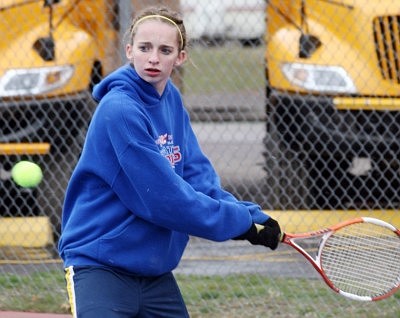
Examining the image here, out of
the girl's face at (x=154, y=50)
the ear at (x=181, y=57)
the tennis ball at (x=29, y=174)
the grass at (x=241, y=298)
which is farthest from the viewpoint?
the grass at (x=241, y=298)

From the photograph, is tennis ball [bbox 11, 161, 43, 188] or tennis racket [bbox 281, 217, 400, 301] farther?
tennis ball [bbox 11, 161, 43, 188]

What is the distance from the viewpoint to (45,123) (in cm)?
696

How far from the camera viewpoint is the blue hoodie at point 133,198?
3.47 metres

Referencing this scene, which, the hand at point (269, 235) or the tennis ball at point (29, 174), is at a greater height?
the hand at point (269, 235)

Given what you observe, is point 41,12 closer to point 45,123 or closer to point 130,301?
point 45,123

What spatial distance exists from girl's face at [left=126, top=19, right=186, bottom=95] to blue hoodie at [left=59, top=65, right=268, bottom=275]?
0.19 ft

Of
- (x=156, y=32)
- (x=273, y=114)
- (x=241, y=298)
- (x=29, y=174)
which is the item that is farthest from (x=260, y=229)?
(x=273, y=114)

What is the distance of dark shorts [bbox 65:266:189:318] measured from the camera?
3.49 metres

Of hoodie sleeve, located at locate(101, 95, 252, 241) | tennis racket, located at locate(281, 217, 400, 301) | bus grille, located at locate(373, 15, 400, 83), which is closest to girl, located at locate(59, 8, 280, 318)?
hoodie sleeve, located at locate(101, 95, 252, 241)

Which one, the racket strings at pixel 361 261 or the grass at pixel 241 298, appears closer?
the racket strings at pixel 361 261

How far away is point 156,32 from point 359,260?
134 centimetres

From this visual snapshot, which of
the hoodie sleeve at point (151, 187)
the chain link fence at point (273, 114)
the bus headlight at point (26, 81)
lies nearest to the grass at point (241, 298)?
the chain link fence at point (273, 114)

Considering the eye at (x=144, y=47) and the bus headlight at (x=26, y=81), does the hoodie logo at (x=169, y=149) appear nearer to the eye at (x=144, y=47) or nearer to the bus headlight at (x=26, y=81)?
the eye at (x=144, y=47)

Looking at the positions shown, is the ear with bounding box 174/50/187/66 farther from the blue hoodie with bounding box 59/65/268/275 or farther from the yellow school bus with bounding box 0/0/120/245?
the yellow school bus with bounding box 0/0/120/245
